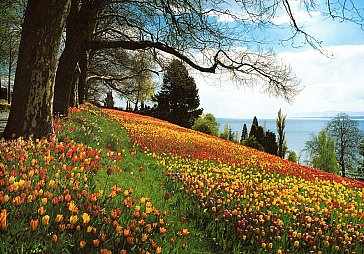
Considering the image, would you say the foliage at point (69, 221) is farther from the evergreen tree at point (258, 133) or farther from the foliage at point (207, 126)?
the evergreen tree at point (258, 133)

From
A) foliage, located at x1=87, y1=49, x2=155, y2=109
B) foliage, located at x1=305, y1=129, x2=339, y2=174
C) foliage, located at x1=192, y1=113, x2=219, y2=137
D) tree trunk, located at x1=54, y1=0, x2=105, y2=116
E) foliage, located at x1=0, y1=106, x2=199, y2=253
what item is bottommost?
foliage, located at x1=305, y1=129, x2=339, y2=174

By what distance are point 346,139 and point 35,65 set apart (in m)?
51.3

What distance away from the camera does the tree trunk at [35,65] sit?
7.60m

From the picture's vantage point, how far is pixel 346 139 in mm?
51594

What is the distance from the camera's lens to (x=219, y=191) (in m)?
6.79

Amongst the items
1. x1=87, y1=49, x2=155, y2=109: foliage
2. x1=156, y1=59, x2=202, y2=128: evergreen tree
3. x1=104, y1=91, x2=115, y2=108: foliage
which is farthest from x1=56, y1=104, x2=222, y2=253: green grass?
x1=104, y1=91, x2=115, y2=108: foliage

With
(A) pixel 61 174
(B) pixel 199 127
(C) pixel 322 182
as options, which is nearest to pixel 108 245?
(A) pixel 61 174

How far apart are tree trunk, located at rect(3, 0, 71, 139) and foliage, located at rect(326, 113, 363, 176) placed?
4967 cm

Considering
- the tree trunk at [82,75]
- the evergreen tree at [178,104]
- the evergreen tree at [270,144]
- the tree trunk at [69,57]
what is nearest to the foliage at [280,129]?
the evergreen tree at [270,144]

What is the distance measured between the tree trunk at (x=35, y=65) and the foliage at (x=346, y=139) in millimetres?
49669

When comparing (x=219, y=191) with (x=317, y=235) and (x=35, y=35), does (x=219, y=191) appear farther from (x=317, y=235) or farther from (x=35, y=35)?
(x=35, y=35)

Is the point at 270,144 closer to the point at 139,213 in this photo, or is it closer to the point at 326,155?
the point at 326,155

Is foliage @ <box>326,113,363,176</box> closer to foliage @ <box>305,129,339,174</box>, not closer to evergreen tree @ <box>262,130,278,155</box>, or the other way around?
foliage @ <box>305,129,339,174</box>

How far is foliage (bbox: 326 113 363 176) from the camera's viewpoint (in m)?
50.9
